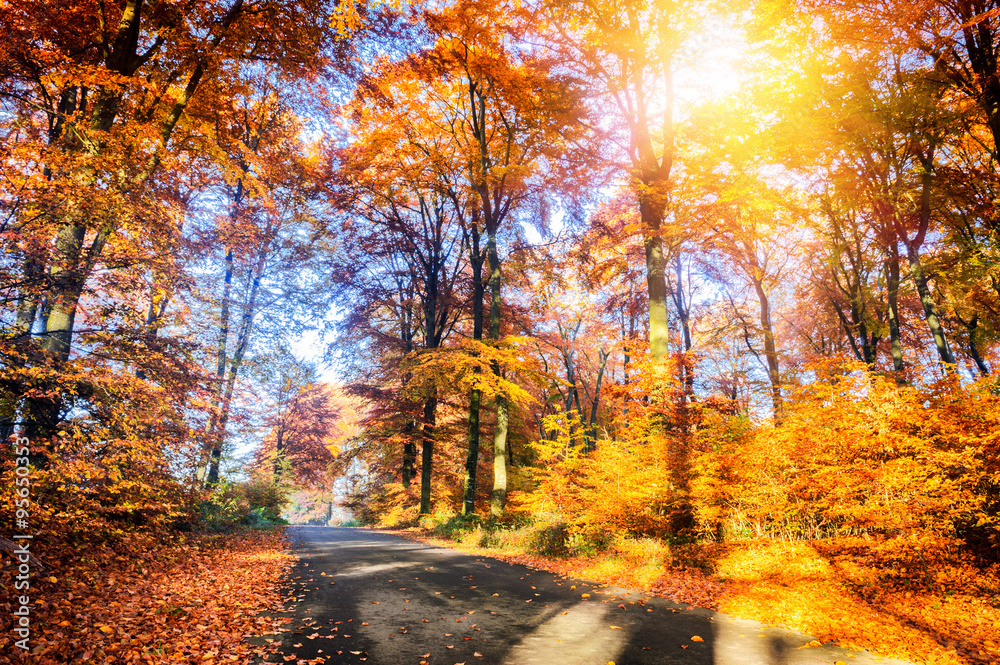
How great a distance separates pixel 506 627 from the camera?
215 inches

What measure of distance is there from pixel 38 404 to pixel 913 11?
1563 cm

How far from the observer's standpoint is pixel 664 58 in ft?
42.0

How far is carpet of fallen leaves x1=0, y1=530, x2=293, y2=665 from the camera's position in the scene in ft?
12.8

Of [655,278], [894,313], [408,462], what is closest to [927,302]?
[894,313]

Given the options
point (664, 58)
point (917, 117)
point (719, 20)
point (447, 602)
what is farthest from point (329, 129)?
point (917, 117)

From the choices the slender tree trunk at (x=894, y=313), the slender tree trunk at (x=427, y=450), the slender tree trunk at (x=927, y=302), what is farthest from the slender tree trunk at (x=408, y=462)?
the slender tree trunk at (x=927, y=302)

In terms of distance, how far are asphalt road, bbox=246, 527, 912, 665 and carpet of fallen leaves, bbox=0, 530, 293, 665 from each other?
63 cm

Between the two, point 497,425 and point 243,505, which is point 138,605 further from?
point 243,505

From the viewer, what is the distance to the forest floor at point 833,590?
5.00 metres

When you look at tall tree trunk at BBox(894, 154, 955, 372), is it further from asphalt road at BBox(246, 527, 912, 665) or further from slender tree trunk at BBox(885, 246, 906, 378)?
asphalt road at BBox(246, 527, 912, 665)

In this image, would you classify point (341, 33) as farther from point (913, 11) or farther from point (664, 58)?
point (913, 11)

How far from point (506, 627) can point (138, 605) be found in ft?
14.2

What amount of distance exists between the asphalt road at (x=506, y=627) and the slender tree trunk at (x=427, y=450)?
37.4ft

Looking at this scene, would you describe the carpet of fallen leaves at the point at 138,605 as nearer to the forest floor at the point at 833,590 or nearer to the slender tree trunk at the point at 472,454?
the forest floor at the point at 833,590
